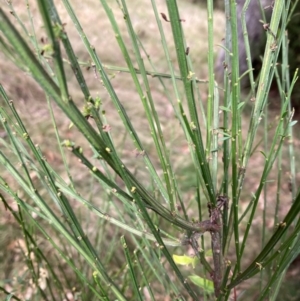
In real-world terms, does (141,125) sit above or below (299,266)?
above

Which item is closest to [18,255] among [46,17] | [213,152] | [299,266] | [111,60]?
[213,152]

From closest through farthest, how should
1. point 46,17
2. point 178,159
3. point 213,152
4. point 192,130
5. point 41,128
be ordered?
point 46,17, point 192,130, point 213,152, point 41,128, point 178,159

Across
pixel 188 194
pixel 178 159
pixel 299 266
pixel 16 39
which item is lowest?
pixel 16 39

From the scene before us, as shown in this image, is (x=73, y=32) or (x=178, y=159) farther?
(x=73, y=32)

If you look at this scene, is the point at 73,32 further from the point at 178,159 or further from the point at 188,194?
the point at 188,194

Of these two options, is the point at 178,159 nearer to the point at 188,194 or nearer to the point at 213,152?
the point at 188,194

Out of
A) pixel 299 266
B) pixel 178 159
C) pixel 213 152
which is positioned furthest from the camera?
pixel 178 159

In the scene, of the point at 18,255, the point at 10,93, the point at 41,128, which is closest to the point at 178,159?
the point at 41,128

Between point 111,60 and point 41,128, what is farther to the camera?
point 111,60

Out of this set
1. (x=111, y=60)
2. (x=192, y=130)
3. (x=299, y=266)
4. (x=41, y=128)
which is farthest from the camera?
(x=111, y=60)
